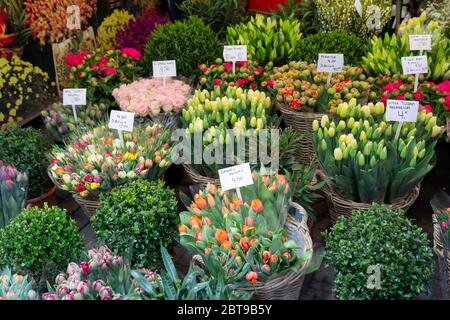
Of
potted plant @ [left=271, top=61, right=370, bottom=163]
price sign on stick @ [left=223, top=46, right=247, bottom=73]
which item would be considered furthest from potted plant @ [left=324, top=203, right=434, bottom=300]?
price sign on stick @ [left=223, top=46, right=247, bottom=73]

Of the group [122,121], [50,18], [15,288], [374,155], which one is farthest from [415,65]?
[50,18]

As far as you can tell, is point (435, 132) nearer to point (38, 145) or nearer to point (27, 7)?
point (38, 145)

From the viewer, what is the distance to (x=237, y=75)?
3508 mm

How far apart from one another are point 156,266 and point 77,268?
0.50 m

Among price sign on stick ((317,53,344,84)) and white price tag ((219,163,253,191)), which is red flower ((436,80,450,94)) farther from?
white price tag ((219,163,253,191))

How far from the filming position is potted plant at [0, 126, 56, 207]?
3.05 m

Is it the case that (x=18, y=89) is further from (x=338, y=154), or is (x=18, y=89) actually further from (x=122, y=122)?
(x=338, y=154)

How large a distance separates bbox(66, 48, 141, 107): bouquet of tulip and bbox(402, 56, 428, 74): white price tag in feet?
6.30

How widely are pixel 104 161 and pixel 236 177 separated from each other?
2.72 ft

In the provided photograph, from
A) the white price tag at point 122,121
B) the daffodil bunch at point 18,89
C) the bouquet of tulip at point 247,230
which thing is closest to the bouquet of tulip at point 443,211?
the bouquet of tulip at point 247,230

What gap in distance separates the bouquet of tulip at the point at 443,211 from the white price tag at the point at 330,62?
1185 mm

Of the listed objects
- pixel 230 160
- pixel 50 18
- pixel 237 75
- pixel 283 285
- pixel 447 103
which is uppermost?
pixel 50 18
